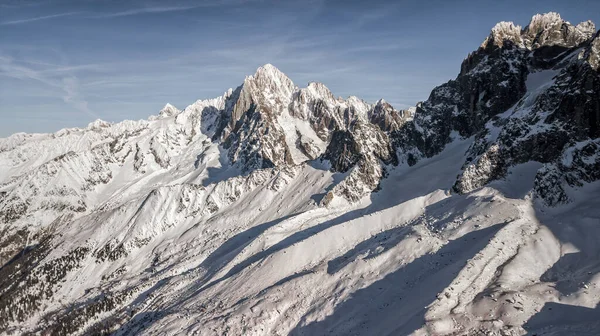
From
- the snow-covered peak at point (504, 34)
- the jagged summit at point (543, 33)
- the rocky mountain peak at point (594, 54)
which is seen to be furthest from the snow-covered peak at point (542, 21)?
the rocky mountain peak at point (594, 54)

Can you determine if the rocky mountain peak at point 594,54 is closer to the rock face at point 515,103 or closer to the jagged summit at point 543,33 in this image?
the rock face at point 515,103

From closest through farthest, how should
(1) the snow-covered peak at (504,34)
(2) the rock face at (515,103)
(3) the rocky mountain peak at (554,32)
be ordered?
1. (2) the rock face at (515,103)
2. (3) the rocky mountain peak at (554,32)
3. (1) the snow-covered peak at (504,34)

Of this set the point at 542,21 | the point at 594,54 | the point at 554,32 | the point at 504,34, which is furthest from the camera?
the point at 542,21

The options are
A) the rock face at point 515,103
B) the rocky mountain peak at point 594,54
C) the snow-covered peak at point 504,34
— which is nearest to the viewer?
the rocky mountain peak at point 594,54

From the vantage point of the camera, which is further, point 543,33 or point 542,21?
point 542,21

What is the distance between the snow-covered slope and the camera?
155 ft

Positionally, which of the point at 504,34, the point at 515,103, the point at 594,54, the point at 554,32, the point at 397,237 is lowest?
the point at 397,237

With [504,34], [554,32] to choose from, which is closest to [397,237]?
[504,34]

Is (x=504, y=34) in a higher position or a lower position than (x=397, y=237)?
higher

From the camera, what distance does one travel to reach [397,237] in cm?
6856

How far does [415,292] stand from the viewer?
50.7 meters

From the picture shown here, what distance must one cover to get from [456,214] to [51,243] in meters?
195

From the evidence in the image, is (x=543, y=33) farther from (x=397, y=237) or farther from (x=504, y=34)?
(x=397, y=237)

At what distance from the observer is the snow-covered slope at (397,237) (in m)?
47.2
